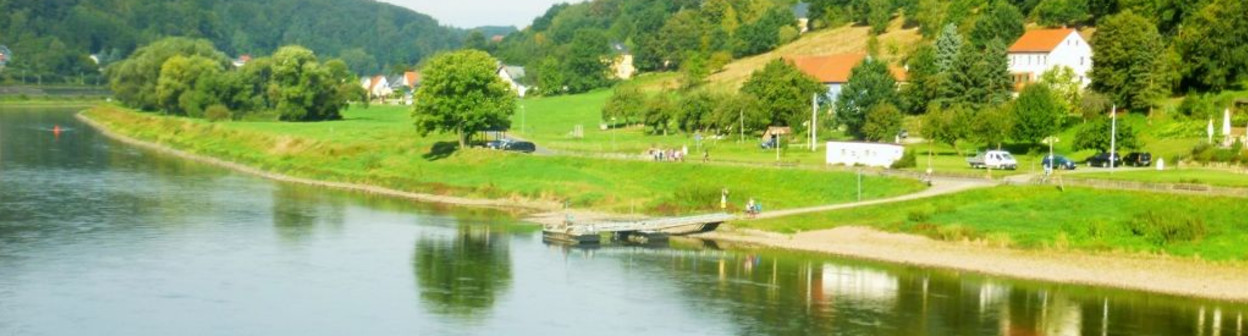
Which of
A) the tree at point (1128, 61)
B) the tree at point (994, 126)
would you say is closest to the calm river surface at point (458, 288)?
the tree at point (994, 126)

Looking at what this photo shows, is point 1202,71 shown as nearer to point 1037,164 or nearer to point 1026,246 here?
point 1037,164

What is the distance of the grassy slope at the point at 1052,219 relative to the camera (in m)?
62.7

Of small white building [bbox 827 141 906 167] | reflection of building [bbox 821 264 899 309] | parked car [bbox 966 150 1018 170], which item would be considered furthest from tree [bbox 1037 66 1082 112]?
reflection of building [bbox 821 264 899 309]

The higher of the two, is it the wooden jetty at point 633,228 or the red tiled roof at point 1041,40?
the red tiled roof at point 1041,40

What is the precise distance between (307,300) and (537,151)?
5056cm

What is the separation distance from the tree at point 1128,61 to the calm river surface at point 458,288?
118 feet

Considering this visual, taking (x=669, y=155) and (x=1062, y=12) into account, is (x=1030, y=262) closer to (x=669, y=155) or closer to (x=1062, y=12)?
(x=669, y=155)

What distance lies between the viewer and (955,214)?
6938cm

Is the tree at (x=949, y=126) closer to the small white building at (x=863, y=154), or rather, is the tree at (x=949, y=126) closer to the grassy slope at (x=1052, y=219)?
the small white building at (x=863, y=154)

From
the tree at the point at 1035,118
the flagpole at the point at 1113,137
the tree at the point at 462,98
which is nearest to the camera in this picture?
the flagpole at the point at 1113,137

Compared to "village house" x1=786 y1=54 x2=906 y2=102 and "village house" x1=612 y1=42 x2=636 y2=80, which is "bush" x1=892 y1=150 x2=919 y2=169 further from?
"village house" x1=612 y1=42 x2=636 y2=80

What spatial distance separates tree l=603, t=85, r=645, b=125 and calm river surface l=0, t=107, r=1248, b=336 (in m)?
47.9

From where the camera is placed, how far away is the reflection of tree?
5591cm

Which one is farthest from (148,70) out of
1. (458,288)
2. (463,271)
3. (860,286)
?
(860,286)
